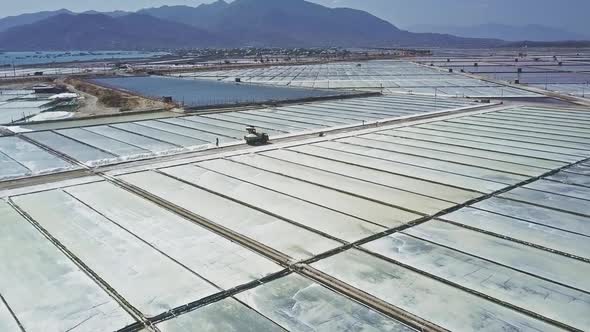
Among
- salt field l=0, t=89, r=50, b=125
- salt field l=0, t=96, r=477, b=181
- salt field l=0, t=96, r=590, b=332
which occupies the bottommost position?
salt field l=0, t=96, r=590, b=332

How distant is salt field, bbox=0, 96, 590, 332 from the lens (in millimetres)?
7809

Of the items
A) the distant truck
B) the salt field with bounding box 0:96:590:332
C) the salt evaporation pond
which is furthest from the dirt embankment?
the distant truck

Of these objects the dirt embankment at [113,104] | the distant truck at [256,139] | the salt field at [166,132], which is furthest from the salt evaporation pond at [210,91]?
the distant truck at [256,139]

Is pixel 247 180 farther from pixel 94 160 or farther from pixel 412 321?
pixel 412 321

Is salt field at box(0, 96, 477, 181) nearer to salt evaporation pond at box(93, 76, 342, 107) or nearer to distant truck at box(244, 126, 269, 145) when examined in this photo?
distant truck at box(244, 126, 269, 145)

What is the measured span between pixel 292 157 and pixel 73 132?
12.3 metres

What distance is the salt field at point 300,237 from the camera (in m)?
7.81

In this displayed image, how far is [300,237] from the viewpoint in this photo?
35.6 feet

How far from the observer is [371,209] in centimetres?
1264

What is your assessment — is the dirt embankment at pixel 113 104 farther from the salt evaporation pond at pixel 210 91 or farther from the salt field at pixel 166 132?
the salt field at pixel 166 132

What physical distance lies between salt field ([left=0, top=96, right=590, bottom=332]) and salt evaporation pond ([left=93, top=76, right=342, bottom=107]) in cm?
1900

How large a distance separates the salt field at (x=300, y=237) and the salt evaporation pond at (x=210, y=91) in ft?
62.4

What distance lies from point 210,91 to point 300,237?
3835 cm

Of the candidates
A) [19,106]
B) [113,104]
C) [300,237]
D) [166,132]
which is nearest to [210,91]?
[113,104]
